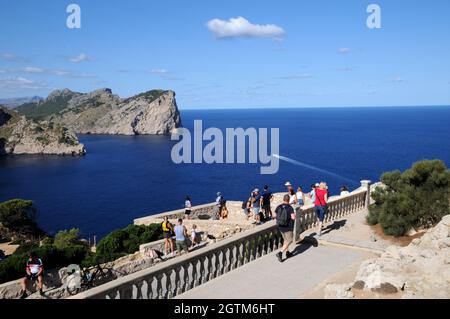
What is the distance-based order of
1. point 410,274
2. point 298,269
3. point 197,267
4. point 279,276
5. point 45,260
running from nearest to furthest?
point 410,274
point 197,267
point 279,276
point 298,269
point 45,260

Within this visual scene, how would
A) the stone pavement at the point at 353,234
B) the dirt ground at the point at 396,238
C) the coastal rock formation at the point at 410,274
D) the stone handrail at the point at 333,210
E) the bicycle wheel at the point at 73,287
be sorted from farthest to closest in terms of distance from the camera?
the bicycle wheel at the point at 73,287 < the dirt ground at the point at 396,238 < the stone handrail at the point at 333,210 < the stone pavement at the point at 353,234 < the coastal rock formation at the point at 410,274

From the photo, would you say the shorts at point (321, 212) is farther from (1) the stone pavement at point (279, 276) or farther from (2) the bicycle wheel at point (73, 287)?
(2) the bicycle wheel at point (73, 287)

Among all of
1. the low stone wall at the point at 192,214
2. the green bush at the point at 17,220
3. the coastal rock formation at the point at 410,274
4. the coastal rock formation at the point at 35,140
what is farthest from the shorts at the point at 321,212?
the coastal rock formation at the point at 35,140

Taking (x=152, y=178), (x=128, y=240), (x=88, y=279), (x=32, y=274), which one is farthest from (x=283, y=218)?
(x=152, y=178)

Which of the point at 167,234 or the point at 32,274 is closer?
the point at 32,274

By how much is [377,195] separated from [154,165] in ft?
321

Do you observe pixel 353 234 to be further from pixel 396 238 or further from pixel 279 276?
pixel 279 276

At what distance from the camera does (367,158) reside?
94.1m

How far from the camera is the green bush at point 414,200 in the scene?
13.4 m

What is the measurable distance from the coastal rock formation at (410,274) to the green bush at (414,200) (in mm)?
4806

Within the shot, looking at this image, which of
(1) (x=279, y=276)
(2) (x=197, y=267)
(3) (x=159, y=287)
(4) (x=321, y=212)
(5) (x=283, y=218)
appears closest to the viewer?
(3) (x=159, y=287)

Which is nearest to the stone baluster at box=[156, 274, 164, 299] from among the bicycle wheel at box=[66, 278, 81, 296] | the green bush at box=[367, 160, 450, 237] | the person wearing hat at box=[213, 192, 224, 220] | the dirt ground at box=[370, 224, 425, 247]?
the bicycle wheel at box=[66, 278, 81, 296]

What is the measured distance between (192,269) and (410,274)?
4.00 m

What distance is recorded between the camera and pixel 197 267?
8758 mm
